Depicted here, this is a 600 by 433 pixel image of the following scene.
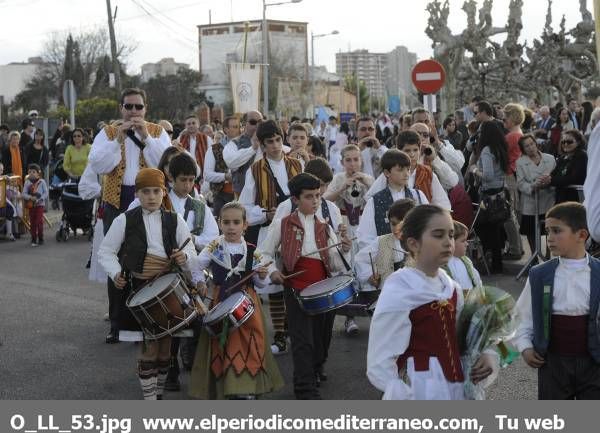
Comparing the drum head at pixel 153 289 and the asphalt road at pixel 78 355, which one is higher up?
the drum head at pixel 153 289

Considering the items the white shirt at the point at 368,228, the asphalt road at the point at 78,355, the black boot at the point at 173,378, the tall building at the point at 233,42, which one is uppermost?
the tall building at the point at 233,42

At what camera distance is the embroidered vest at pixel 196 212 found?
8.16m

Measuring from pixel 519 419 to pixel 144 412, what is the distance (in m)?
→ 1.93

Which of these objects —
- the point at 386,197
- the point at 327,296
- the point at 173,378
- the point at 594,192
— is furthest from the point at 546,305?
the point at 173,378

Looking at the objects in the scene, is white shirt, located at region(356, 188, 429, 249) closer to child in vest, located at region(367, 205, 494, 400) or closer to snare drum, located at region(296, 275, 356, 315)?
snare drum, located at region(296, 275, 356, 315)

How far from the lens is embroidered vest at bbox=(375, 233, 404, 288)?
303 inches

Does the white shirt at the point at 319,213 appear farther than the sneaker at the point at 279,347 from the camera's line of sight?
No

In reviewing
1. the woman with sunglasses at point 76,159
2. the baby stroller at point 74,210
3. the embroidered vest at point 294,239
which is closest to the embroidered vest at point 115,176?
the embroidered vest at point 294,239

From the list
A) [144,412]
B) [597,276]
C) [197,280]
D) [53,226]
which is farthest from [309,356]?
[53,226]

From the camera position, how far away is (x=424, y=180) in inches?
365

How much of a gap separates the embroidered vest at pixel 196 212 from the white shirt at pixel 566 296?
3296 mm

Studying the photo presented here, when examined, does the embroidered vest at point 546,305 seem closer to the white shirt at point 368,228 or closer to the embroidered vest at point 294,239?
the embroidered vest at point 294,239

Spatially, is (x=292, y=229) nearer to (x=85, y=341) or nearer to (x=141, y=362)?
(x=141, y=362)

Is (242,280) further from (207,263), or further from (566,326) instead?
(566,326)
